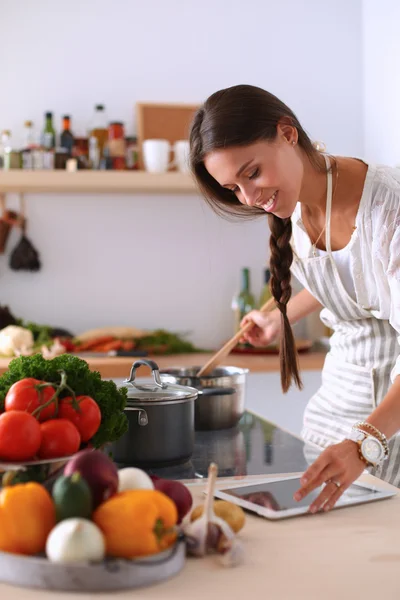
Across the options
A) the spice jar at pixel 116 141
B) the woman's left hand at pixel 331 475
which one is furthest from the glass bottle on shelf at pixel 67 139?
the woman's left hand at pixel 331 475

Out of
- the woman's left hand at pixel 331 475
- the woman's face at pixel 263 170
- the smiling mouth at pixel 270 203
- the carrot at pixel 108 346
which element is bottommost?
the carrot at pixel 108 346

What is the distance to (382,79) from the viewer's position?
3582 millimetres

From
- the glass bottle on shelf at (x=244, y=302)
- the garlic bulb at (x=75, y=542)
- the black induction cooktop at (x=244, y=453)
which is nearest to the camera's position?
the garlic bulb at (x=75, y=542)

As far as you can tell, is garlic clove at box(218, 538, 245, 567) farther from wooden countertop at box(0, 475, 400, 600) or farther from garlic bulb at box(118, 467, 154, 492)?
garlic bulb at box(118, 467, 154, 492)

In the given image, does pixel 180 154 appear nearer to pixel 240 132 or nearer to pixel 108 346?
pixel 108 346

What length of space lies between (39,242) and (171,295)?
64 centimetres

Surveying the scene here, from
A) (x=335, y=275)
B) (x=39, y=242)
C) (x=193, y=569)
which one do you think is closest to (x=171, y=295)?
(x=39, y=242)

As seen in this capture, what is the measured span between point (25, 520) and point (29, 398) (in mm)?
272

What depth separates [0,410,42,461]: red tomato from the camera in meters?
0.97

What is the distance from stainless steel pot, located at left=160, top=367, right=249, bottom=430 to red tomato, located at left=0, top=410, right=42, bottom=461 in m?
0.67

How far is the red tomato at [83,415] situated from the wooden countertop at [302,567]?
0.83 ft

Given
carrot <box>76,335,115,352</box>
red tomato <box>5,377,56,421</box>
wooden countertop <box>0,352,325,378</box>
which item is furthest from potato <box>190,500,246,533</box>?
carrot <box>76,335,115,352</box>

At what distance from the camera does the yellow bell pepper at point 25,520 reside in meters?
0.81

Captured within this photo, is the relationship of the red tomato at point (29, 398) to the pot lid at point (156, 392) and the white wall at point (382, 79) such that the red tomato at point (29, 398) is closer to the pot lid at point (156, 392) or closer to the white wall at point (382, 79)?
the pot lid at point (156, 392)
